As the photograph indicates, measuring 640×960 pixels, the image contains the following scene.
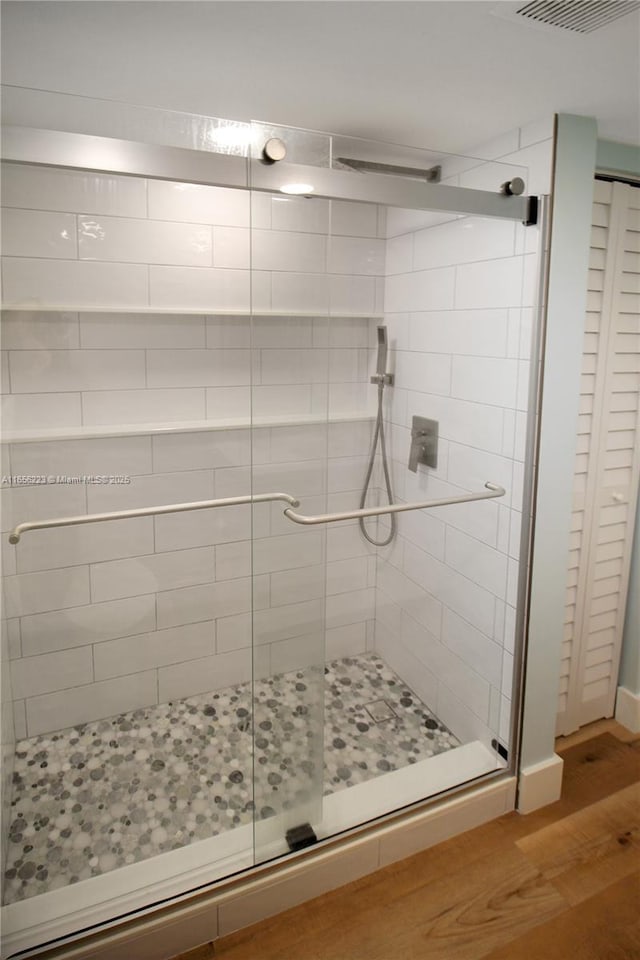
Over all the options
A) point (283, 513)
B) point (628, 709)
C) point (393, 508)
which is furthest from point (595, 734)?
point (283, 513)

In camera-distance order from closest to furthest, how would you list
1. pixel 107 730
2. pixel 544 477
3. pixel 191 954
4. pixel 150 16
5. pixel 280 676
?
pixel 150 16
pixel 191 954
pixel 280 676
pixel 544 477
pixel 107 730

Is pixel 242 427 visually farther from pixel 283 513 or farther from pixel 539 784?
pixel 539 784

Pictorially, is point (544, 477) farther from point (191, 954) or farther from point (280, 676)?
point (191, 954)

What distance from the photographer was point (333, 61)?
144 centimetres

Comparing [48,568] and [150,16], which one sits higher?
[150,16]

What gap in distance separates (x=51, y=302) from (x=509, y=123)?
4.66 feet

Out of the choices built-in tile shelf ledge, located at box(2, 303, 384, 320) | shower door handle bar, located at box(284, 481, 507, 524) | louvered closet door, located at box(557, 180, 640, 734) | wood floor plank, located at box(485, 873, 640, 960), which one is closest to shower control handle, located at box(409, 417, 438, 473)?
shower door handle bar, located at box(284, 481, 507, 524)

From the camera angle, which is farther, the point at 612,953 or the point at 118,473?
the point at 118,473

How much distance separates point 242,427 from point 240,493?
220 mm

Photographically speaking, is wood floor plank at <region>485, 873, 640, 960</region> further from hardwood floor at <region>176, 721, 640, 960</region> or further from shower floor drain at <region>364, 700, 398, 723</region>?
shower floor drain at <region>364, 700, 398, 723</region>

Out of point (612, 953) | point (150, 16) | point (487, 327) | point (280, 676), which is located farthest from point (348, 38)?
point (612, 953)

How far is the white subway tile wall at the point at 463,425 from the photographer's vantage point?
73.0 inches

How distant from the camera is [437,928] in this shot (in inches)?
65.3

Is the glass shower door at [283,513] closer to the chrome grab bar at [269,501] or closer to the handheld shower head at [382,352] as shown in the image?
the chrome grab bar at [269,501]
